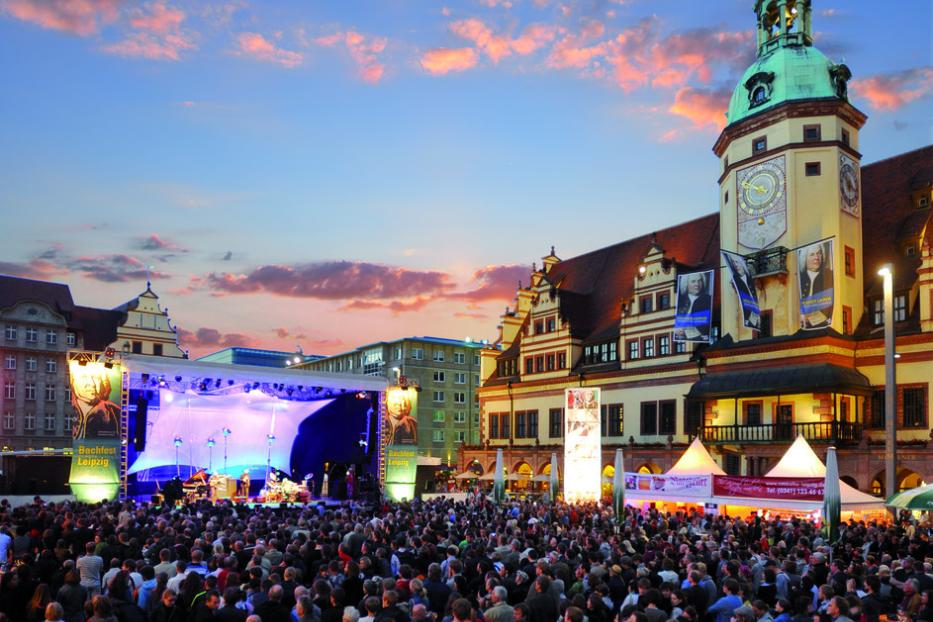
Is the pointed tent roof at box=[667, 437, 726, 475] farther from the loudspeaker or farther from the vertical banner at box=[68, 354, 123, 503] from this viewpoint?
the loudspeaker

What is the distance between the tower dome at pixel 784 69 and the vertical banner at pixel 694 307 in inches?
341

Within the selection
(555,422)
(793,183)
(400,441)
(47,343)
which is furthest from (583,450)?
(47,343)

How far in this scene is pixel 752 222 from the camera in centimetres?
4122

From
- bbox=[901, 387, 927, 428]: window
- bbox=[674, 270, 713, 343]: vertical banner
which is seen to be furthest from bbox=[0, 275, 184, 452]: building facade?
bbox=[901, 387, 927, 428]: window

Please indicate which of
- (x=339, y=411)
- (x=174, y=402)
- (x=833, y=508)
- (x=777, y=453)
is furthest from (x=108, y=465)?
(x=777, y=453)

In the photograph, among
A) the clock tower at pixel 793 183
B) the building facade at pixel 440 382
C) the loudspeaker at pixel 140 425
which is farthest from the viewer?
the building facade at pixel 440 382

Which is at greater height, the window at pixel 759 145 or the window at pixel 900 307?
the window at pixel 759 145

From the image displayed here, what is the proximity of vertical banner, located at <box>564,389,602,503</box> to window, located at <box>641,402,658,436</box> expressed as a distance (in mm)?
14137

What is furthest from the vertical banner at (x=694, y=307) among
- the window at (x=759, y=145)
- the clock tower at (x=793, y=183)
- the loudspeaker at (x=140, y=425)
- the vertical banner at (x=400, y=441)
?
the loudspeaker at (x=140, y=425)

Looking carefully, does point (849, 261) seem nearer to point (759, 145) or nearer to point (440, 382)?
point (759, 145)

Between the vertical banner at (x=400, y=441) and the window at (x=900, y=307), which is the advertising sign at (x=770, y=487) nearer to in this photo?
the window at (x=900, y=307)

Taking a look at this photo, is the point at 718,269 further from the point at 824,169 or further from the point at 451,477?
the point at 451,477

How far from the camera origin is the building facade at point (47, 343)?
2717 inches

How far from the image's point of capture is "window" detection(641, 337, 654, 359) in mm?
47125
